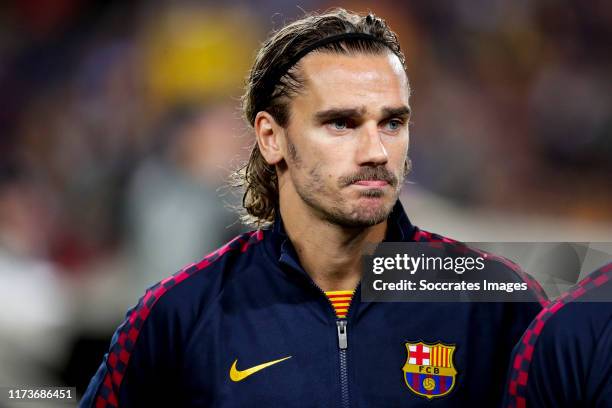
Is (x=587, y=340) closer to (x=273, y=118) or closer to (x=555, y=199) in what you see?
(x=273, y=118)

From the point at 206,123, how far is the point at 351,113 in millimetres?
2339

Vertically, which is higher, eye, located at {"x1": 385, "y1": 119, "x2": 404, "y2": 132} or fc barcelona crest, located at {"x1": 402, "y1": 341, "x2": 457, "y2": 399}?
eye, located at {"x1": 385, "y1": 119, "x2": 404, "y2": 132}

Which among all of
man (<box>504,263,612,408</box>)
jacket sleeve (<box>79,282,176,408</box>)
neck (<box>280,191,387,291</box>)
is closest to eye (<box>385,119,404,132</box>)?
neck (<box>280,191,387,291</box>)

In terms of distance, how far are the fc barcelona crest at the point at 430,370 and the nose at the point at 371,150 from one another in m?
0.48

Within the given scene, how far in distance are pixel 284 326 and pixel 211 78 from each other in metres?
2.61

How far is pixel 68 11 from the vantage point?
16.0 ft

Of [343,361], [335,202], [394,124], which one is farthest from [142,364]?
[394,124]

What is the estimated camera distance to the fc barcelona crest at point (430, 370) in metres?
2.22

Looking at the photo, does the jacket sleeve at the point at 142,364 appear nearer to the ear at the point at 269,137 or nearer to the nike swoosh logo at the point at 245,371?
the nike swoosh logo at the point at 245,371

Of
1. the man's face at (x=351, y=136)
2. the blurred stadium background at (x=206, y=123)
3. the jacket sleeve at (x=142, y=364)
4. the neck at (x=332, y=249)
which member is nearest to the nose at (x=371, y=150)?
the man's face at (x=351, y=136)

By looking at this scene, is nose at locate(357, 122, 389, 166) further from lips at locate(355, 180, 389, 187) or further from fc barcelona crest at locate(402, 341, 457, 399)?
fc barcelona crest at locate(402, 341, 457, 399)

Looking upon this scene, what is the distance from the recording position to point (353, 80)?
2.25 metres

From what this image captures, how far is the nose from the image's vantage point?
219 cm

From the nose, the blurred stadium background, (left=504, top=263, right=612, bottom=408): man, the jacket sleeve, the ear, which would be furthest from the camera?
the blurred stadium background
